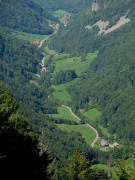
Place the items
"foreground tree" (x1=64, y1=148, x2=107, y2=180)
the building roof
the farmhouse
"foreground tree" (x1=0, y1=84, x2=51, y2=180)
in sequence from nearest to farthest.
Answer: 1. "foreground tree" (x1=0, y1=84, x2=51, y2=180)
2. "foreground tree" (x1=64, y1=148, x2=107, y2=180)
3. the farmhouse
4. the building roof

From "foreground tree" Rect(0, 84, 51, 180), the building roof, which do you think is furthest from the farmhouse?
"foreground tree" Rect(0, 84, 51, 180)

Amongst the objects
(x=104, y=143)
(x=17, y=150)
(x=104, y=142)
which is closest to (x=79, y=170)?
(x=17, y=150)

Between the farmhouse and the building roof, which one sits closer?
the farmhouse

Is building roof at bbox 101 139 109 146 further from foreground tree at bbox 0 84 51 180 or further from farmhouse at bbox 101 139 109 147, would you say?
foreground tree at bbox 0 84 51 180

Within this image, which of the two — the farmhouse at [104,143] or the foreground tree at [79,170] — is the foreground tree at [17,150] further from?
the farmhouse at [104,143]

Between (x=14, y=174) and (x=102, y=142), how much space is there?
142537 mm

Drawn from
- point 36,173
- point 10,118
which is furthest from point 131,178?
point 10,118

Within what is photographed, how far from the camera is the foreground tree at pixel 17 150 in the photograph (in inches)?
2008

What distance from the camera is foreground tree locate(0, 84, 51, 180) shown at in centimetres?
5100

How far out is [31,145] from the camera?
193ft

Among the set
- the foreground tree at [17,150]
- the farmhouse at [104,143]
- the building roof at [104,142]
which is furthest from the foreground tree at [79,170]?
the building roof at [104,142]

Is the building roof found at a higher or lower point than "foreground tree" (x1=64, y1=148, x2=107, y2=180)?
higher

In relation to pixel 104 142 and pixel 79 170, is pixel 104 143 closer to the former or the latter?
pixel 104 142

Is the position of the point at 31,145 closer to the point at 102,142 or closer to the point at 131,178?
the point at 131,178
